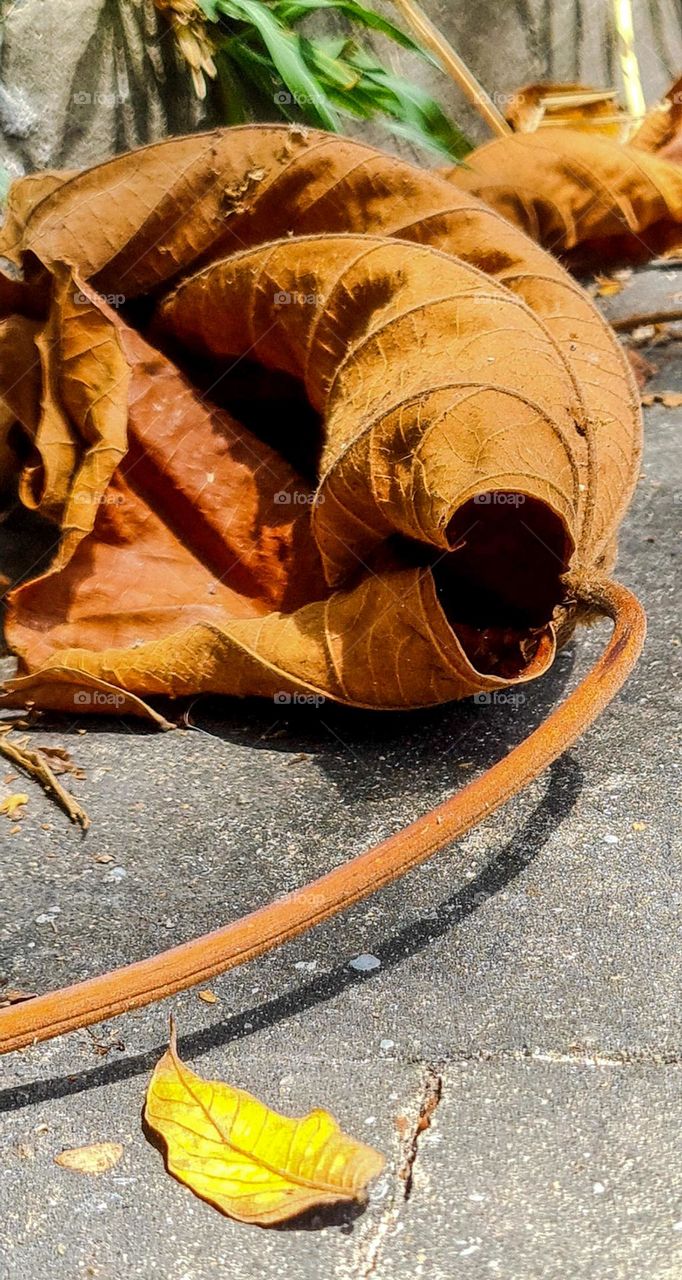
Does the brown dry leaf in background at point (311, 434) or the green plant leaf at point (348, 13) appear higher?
the green plant leaf at point (348, 13)

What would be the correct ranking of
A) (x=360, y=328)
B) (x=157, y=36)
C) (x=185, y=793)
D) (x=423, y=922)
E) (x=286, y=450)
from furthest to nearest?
(x=157, y=36), (x=286, y=450), (x=360, y=328), (x=185, y=793), (x=423, y=922)

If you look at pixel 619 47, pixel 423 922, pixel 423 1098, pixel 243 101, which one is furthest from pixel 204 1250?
pixel 619 47

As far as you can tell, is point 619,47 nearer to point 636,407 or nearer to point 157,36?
point 157,36

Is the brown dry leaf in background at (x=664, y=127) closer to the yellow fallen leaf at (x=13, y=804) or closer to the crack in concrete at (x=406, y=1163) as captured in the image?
the yellow fallen leaf at (x=13, y=804)

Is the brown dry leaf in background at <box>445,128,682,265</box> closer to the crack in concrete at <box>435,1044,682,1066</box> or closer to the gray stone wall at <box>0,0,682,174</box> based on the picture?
the gray stone wall at <box>0,0,682,174</box>

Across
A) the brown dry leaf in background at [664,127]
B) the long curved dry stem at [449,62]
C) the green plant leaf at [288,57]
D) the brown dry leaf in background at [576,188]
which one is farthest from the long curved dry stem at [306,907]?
the brown dry leaf in background at [664,127]

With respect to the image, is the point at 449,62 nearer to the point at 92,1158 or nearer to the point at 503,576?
the point at 503,576

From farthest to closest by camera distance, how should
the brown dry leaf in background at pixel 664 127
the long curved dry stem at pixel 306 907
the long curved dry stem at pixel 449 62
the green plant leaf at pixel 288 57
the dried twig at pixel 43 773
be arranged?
1. the brown dry leaf in background at pixel 664 127
2. the long curved dry stem at pixel 449 62
3. the green plant leaf at pixel 288 57
4. the dried twig at pixel 43 773
5. the long curved dry stem at pixel 306 907
